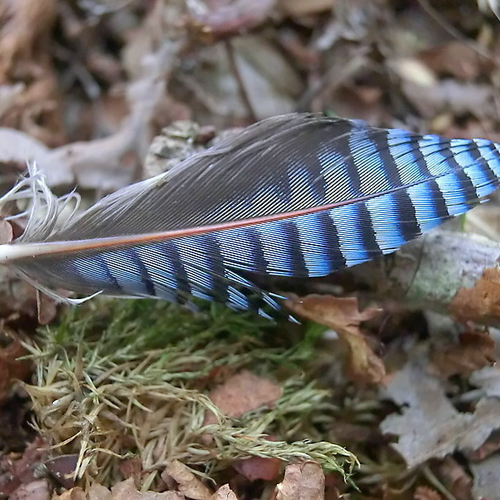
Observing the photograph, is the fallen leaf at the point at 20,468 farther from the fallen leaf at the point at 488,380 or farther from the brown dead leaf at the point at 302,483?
the fallen leaf at the point at 488,380

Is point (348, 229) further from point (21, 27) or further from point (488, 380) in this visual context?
point (21, 27)

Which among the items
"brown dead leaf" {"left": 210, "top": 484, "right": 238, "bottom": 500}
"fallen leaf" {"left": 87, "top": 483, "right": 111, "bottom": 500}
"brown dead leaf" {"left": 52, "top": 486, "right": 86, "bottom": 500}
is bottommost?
"brown dead leaf" {"left": 210, "top": 484, "right": 238, "bottom": 500}

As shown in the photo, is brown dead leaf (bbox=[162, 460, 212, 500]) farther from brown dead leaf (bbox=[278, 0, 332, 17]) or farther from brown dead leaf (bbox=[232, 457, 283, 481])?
brown dead leaf (bbox=[278, 0, 332, 17])

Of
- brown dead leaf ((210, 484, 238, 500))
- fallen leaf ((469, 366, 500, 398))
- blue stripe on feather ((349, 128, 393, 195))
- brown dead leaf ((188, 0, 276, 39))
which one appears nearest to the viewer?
brown dead leaf ((210, 484, 238, 500))

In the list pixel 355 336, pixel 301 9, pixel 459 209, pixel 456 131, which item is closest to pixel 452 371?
pixel 355 336

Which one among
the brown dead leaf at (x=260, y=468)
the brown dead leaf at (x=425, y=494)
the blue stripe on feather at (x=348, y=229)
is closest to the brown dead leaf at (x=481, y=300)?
the blue stripe on feather at (x=348, y=229)

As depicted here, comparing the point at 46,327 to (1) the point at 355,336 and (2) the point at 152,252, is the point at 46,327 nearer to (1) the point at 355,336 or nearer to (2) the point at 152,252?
(2) the point at 152,252

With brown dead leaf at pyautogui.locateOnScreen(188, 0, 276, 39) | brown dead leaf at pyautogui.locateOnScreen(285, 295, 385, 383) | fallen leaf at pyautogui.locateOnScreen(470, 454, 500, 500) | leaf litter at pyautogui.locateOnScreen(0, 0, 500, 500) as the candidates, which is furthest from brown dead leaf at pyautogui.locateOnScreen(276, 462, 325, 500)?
brown dead leaf at pyautogui.locateOnScreen(188, 0, 276, 39)
